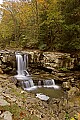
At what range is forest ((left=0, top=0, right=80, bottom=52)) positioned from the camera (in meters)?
14.3

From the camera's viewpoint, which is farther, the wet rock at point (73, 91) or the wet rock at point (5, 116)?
the wet rock at point (73, 91)

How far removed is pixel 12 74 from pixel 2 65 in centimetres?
113

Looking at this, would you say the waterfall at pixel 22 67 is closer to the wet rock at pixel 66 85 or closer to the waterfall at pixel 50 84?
the waterfall at pixel 50 84

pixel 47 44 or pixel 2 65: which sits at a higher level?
pixel 47 44

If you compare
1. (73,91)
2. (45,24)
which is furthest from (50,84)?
(45,24)

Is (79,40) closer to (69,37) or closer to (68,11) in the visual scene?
(69,37)

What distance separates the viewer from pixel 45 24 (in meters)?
16.5

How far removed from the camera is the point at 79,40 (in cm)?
1387

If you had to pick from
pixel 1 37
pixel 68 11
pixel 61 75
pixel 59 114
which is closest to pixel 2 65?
pixel 61 75

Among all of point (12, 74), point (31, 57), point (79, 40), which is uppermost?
point (79, 40)

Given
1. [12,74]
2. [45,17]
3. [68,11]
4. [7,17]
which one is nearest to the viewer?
[12,74]

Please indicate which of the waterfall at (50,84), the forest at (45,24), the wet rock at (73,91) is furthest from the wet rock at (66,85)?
the forest at (45,24)

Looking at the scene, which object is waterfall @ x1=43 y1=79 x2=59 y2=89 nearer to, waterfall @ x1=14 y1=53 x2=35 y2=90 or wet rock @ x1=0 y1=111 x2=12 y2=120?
waterfall @ x1=14 y1=53 x2=35 y2=90

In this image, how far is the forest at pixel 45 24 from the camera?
1426 centimetres
